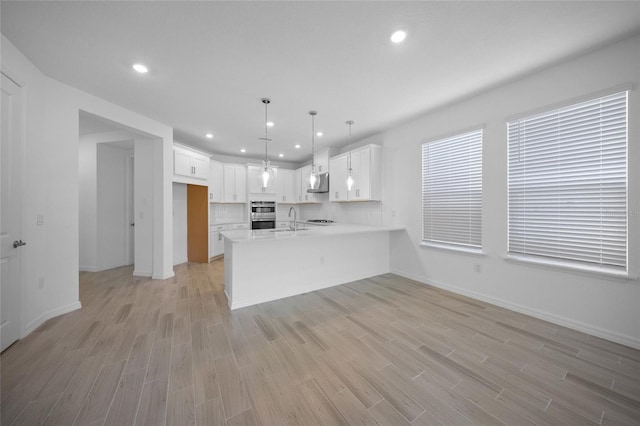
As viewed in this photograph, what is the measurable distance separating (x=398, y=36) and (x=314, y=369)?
2893mm

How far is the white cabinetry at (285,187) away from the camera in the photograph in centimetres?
672

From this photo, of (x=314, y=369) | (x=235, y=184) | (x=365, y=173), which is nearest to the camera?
(x=314, y=369)

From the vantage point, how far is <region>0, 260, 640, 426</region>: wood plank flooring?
143 cm

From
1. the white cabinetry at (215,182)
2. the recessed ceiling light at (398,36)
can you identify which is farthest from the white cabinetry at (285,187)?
the recessed ceiling light at (398,36)

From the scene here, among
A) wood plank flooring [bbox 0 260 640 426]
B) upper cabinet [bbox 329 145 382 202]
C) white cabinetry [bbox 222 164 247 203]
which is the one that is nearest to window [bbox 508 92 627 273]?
wood plank flooring [bbox 0 260 640 426]

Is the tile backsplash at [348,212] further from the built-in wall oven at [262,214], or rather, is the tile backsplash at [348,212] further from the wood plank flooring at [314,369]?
the wood plank flooring at [314,369]

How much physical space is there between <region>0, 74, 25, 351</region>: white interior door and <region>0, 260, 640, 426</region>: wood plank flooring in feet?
0.88

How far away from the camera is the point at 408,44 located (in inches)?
83.1

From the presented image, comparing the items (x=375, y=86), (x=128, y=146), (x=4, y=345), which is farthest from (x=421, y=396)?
(x=128, y=146)

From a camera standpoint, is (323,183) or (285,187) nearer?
(323,183)

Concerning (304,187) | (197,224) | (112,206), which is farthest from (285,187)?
(112,206)

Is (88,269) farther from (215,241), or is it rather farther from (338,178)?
(338,178)

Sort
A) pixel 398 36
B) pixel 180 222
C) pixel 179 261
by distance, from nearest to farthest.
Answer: pixel 398 36 → pixel 179 261 → pixel 180 222

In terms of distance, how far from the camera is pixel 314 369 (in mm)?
1830
